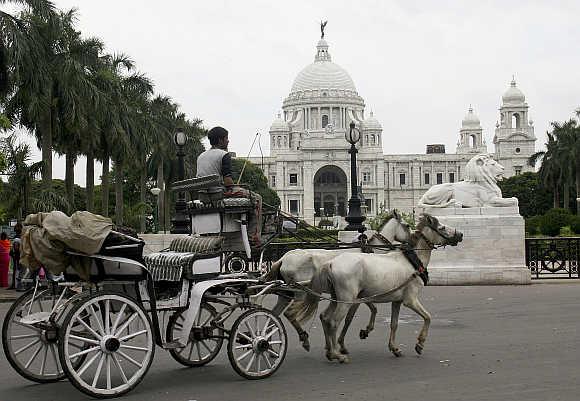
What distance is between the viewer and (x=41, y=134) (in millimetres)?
30172

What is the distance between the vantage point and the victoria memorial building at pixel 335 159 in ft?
433

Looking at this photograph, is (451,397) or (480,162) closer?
(451,397)

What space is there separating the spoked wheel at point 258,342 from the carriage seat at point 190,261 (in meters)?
0.62

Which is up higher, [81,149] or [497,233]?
[81,149]

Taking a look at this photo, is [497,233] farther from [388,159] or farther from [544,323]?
[388,159]

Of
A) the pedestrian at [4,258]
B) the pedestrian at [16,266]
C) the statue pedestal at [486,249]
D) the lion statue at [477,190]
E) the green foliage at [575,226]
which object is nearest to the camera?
the statue pedestal at [486,249]

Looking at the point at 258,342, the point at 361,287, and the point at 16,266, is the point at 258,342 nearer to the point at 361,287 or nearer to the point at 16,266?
the point at 361,287

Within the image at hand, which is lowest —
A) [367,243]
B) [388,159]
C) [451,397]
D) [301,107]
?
[451,397]

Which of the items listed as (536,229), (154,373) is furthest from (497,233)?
(536,229)

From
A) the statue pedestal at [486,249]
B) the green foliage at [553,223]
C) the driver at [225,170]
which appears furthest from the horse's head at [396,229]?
the green foliage at [553,223]

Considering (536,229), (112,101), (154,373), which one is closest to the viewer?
(154,373)

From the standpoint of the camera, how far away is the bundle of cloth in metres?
6.95

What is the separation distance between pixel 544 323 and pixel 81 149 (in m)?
23.8

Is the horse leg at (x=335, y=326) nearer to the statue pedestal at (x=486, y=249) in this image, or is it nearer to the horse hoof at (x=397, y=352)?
the horse hoof at (x=397, y=352)
